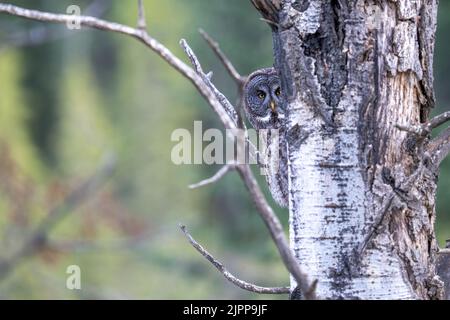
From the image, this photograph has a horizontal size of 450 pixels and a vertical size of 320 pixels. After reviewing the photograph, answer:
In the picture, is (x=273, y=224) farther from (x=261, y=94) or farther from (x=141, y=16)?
(x=261, y=94)

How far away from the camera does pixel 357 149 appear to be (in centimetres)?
209

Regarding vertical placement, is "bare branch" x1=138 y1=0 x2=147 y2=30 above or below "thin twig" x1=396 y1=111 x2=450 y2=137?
above

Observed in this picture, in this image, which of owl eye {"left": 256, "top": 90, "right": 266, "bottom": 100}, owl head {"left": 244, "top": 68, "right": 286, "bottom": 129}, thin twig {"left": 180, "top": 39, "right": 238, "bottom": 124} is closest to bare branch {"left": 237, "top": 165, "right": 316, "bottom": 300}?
thin twig {"left": 180, "top": 39, "right": 238, "bottom": 124}

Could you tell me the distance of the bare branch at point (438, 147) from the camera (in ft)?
7.20

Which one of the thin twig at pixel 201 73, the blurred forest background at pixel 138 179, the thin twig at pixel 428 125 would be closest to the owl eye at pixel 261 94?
the thin twig at pixel 201 73

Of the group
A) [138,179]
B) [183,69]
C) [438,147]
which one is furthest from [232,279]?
[138,179]

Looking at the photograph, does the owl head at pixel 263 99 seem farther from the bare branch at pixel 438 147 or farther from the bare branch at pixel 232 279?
the bare branch at pixel 438 147

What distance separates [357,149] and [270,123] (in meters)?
1.41

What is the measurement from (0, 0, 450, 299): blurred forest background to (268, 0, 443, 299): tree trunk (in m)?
2.96

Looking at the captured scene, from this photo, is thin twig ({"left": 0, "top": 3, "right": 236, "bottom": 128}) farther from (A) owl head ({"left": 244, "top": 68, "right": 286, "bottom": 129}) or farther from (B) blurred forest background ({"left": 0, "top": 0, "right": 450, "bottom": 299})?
(B) blurred forest background ({"left": 0, "top": 0, "right": 450, "bottom": 299})

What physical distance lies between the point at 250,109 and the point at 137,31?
2.07 meters

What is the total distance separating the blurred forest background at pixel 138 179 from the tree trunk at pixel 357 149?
296 centimetres

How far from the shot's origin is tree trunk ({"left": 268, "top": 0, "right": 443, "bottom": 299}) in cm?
208

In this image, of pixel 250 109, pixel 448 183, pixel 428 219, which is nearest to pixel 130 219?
pixel 448 183
